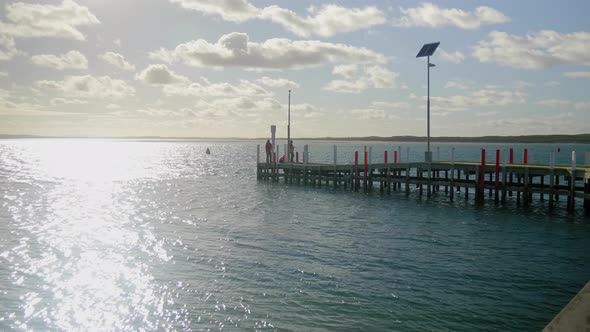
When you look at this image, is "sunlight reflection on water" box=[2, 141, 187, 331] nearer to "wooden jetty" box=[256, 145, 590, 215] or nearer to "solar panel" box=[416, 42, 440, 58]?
"wooden jetty" box=[256, 145, 590, 215]

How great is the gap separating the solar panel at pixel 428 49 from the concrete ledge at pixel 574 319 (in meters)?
28.1

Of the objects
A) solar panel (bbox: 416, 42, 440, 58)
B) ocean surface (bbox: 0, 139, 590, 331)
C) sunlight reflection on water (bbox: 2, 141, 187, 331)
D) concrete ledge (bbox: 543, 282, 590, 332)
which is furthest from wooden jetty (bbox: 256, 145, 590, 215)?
concrete ledge (bbox: 543, 282, 590, 332)

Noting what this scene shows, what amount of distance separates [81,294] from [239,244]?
18.9 ft

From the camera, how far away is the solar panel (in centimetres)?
3023

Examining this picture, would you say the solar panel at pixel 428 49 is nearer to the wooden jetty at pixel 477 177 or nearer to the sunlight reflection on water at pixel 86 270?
the wooden jetty at pixel 477 177

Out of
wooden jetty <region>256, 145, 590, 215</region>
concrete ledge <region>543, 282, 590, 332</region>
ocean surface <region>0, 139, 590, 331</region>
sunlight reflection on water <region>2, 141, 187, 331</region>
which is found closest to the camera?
concrete ledge <region>543, 282, 590, 332</region>

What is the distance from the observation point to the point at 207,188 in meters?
35.9

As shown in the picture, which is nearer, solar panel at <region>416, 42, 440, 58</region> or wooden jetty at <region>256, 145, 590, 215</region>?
wooden jetty at <region>256, 145, 590, 215</region>

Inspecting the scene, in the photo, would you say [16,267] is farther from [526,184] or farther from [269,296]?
[526,184]

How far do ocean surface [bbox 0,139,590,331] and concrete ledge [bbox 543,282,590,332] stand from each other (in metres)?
4.94

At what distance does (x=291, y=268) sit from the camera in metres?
12.5

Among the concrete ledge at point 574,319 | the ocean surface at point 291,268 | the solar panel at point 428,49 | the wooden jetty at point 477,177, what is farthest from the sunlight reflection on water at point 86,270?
the solar panel at point 428,49

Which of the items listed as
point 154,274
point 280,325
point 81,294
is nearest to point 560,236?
point 280,325

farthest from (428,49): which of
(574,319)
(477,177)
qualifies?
(574,319)
